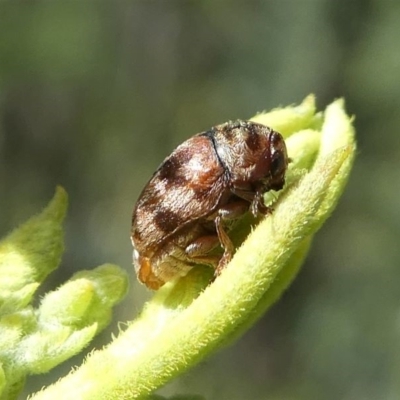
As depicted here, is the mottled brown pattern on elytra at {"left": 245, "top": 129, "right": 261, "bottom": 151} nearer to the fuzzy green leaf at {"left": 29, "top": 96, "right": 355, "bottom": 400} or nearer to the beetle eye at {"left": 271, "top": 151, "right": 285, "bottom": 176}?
the beetle eye at {"left": 271, "top": 151, "right": 285, "bottom": 176}

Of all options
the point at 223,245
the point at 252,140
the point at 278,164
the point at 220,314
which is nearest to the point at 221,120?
the point at 252,140

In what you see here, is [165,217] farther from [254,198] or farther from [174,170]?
[254,198]

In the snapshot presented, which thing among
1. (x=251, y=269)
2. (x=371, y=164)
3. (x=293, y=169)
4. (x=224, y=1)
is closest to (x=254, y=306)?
(x=251, y=269)

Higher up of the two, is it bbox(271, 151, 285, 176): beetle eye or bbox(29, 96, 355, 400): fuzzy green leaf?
bbox(271, 151, 285, 176): beetle eye

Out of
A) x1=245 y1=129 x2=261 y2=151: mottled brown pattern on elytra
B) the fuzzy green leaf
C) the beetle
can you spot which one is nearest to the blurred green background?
the beetle

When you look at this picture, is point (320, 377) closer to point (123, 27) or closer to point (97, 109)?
point (97, 109)

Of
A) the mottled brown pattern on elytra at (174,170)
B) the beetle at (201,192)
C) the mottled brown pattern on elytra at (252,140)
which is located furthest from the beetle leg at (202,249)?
the mottled brown pattern on elytra at (252,140)

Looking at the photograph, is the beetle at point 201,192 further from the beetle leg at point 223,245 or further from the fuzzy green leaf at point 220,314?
the fuzzy green leaf at point 220,314
